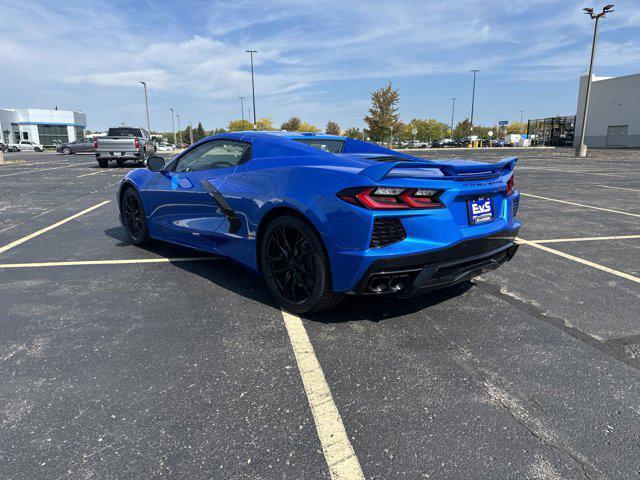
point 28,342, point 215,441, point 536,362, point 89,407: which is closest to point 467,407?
point 536,362

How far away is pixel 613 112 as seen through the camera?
171 feet

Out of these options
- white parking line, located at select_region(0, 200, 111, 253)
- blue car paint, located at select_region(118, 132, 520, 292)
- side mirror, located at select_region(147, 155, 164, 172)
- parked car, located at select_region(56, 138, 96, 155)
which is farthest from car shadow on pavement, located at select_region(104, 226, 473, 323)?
parked car, located at select_region(56, 138, 96, 155)

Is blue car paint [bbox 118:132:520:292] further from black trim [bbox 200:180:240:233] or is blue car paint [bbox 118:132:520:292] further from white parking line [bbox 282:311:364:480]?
white parking line [bbox 282:311:364:480]

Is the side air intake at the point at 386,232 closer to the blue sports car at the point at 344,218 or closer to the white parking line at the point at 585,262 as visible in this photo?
the blue sports car at the point at 344,218

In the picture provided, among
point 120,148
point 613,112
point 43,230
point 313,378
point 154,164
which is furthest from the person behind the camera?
point 613,112

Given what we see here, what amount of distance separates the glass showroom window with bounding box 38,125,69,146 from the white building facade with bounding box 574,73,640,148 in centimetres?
8674

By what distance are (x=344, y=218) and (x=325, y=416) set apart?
47.5 inches

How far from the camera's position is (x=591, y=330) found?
10.3ft

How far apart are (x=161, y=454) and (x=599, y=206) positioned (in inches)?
366

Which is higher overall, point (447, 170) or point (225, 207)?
point (447, 170)

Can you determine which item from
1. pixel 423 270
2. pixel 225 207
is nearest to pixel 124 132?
pixel 225 207

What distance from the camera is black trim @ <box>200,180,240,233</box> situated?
12.4ft

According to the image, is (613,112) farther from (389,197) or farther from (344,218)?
(344,218)

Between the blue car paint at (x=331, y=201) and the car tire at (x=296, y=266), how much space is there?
0.10 metres
